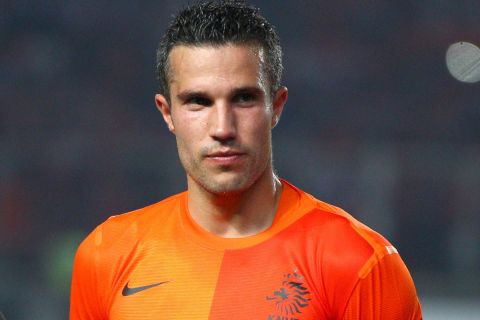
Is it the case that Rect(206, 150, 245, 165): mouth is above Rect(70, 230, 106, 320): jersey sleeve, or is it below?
above

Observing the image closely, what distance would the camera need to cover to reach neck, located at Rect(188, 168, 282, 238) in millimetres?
2438

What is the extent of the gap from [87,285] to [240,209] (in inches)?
22.3

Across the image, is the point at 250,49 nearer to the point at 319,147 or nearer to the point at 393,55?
the point at 319,147

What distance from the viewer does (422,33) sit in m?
6.71

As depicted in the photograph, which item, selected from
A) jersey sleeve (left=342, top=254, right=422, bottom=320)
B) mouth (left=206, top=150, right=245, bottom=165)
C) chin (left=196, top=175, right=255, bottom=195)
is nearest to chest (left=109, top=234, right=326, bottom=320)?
jersey sleeve (left=342, top=254, right=422, bottom=320)

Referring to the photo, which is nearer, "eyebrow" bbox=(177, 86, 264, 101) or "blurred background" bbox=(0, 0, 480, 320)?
"eyebrow" bbox=(177, 86, 264, 101)

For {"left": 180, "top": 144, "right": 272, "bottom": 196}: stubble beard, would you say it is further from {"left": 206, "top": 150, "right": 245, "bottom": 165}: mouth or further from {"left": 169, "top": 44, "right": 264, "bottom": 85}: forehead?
{"left": 169, "top": 44, "right": 264, "bottom": 85}: forehead

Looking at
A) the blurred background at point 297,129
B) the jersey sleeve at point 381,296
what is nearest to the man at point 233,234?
the jersey sleeve at point 381,296

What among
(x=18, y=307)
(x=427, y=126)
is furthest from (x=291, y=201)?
(x=427, y=126)

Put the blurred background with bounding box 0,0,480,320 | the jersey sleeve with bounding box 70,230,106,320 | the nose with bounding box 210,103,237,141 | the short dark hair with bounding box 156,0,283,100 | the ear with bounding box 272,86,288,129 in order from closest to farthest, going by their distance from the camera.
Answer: the nose with bounding box 210,103,237,141 → the short dark hair with bounding box 156,0,283,100 → the ear with bounding box 272,86,288,129 → the jersey sleeve with bounding box 70,230,106,320 → the blurred background with bounding box 0,0,480,320

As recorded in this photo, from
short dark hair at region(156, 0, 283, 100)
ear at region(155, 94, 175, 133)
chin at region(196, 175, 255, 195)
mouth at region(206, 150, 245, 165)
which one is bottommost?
chin at region(196, 175, 255, 195)

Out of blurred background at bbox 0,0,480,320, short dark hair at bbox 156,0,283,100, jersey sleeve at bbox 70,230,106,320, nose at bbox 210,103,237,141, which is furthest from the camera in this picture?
blurred background at bbox 0,0,480,320

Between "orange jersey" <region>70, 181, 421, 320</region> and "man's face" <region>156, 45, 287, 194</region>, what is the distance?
Answer: 0.22m

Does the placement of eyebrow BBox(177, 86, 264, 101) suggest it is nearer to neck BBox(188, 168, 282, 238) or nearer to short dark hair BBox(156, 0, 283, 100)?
short dark hair BBox(156, 0, 283, 100)
